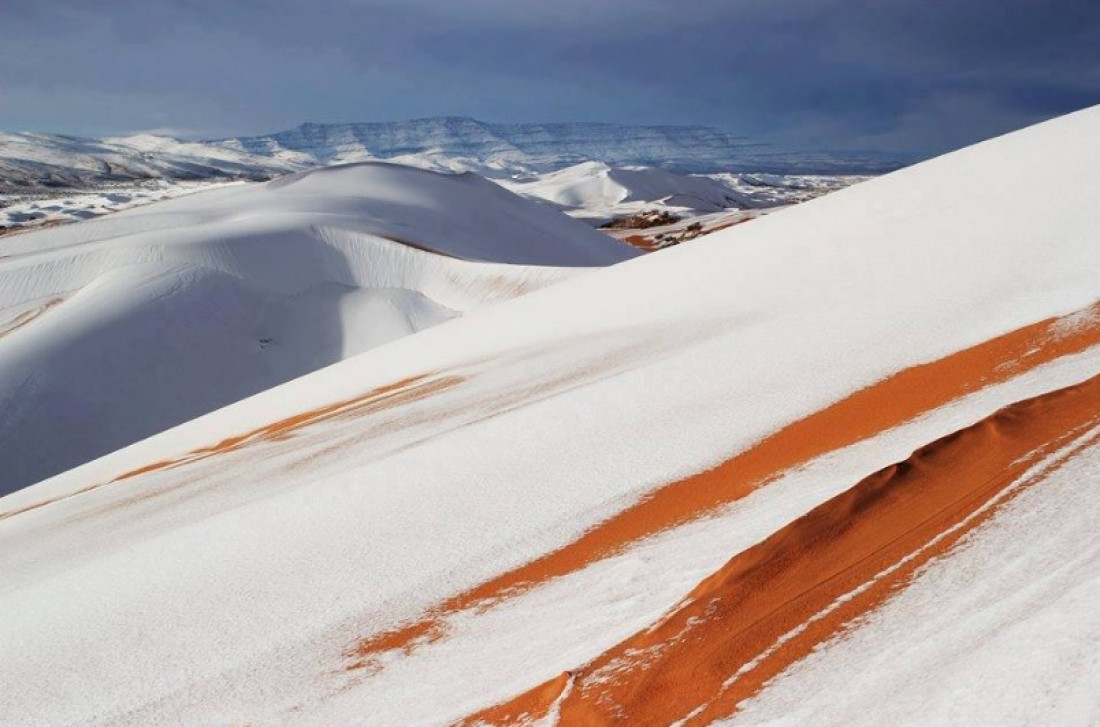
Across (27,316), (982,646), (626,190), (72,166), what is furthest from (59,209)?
(626,190)

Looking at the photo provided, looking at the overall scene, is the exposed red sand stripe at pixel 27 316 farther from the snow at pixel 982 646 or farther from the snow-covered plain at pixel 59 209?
the snow-covered plain at pixel 59 209

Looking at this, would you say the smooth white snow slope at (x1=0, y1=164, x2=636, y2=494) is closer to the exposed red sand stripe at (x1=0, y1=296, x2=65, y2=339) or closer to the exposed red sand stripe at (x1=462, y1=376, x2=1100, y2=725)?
the exposed red sand stripe at (x1=0, y1=296, x2=65, y2=339)

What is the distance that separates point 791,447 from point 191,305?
2789cm

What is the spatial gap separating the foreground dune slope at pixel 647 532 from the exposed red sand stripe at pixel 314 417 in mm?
530

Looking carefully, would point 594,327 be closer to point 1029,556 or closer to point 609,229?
point 1029,556

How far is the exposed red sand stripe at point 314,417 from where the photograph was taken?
10193 millimetres

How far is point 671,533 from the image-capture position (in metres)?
4.55

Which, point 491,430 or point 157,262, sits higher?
point 157,262

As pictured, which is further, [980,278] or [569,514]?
[980,278]

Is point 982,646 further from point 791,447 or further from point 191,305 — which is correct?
point 191,305

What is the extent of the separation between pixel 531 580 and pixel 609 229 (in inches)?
3571

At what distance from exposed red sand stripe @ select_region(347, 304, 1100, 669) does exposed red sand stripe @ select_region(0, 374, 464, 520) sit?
17.5ft

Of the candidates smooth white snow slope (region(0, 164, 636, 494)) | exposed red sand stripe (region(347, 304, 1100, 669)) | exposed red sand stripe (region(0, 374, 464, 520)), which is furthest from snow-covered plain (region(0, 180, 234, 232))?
exposed red sand stripe (region(347, 304, 1100, 669))

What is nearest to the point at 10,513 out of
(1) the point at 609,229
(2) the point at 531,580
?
(2) the point at 531,580
